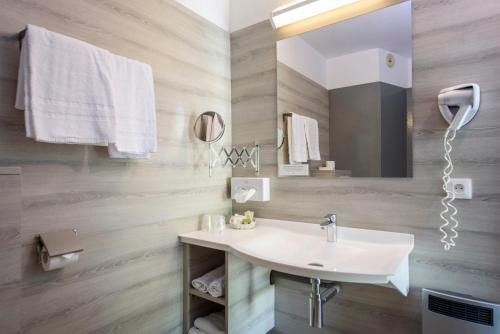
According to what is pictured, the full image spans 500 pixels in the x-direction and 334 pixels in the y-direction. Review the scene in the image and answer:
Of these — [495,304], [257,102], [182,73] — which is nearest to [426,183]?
[495,304]

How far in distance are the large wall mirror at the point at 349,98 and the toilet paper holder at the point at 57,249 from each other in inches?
46.1

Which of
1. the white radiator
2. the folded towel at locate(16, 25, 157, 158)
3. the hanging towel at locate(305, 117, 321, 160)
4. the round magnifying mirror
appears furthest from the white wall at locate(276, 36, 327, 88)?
the white radiator

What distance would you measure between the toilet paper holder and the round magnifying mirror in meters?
0.88

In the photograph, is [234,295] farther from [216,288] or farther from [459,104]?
[459,104]

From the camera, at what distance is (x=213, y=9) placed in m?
1.92

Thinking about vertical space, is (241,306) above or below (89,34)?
below

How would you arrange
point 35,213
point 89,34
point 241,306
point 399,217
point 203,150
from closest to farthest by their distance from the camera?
point 35,213 < point 89,34 < point 399,217 < point 241,306 < point 203,150

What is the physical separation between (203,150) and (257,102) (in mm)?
482

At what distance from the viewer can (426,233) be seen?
53.0 inches

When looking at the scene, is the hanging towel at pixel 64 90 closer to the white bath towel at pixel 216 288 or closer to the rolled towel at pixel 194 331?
the white bath towel at pixel 216 288

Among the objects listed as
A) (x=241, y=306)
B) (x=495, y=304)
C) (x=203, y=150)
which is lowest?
(x=241, y=306)

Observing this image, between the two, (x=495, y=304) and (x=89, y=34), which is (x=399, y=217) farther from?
(x=89, y=34)

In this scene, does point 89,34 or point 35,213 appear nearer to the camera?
point 35,213

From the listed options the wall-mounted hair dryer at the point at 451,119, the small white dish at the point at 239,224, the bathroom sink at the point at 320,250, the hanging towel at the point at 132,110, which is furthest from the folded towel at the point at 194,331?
the wall-mounted hair dryer at the point at 451,119
